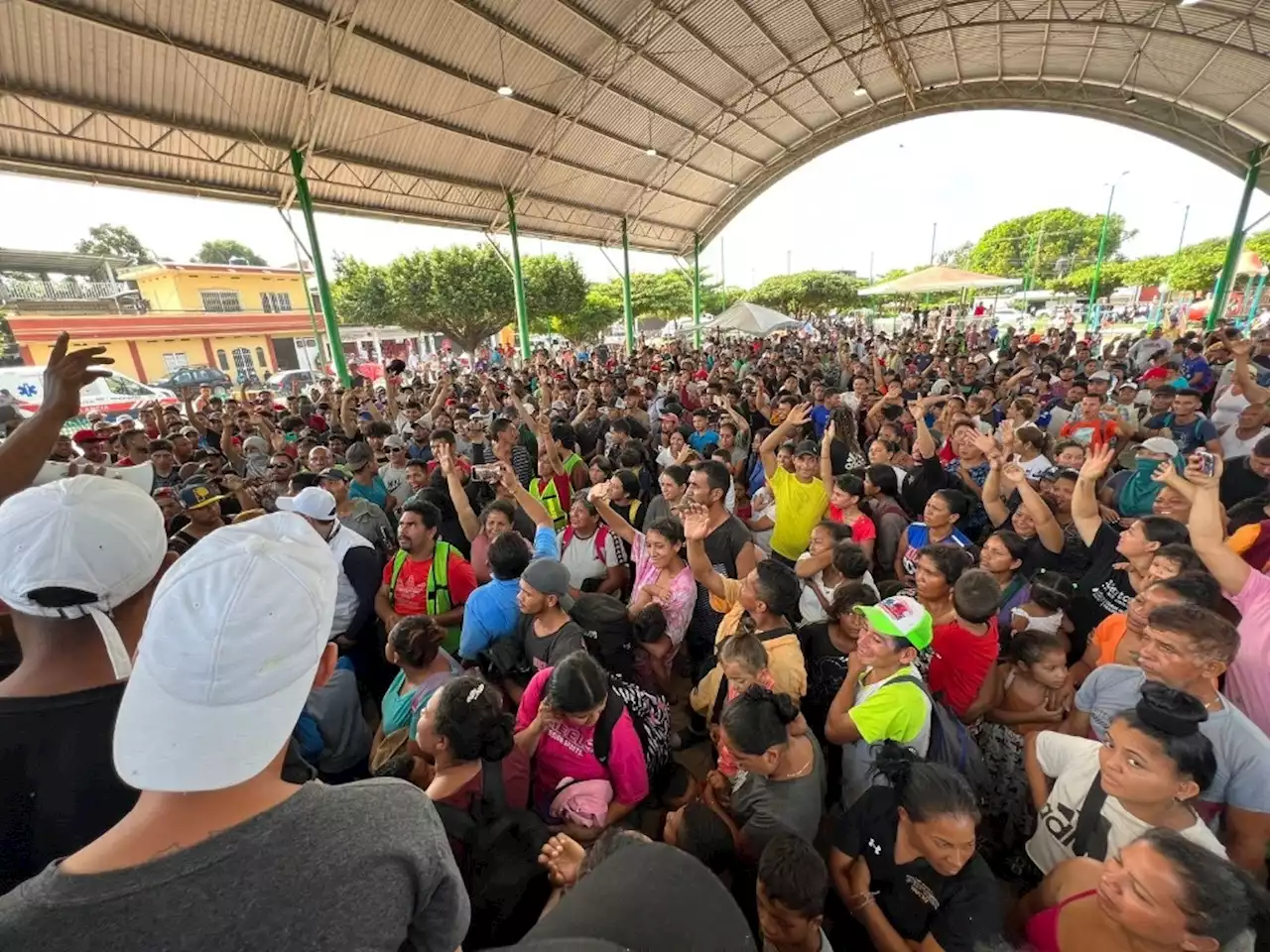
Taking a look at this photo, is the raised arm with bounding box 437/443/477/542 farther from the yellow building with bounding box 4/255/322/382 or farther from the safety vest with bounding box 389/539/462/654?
the yellow building with bounding box 4/255/322/382

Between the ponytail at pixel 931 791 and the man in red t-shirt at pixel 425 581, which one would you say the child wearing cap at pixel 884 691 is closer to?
the ponytail at pixel 931 791

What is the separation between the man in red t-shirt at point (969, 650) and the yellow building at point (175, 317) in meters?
23.1

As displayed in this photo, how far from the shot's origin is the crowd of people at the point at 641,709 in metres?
0.67

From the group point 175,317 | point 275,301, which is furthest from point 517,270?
point 275,301

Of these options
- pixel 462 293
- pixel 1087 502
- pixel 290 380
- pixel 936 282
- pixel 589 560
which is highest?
pixel 462 293

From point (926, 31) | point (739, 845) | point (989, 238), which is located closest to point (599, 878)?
point (739, 845)

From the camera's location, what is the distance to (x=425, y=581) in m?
2.97

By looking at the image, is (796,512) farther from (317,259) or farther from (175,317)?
(175,317)

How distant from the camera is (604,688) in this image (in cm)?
188

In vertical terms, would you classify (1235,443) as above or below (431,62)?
below

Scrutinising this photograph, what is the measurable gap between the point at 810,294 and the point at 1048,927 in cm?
3444

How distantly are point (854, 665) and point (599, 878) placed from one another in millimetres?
1719

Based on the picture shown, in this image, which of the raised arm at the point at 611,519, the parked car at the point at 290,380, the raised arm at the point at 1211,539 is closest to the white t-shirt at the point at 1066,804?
the raised arm at the point at 1211,539

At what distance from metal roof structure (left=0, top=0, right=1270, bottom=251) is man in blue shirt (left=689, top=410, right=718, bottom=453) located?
25.5ft
